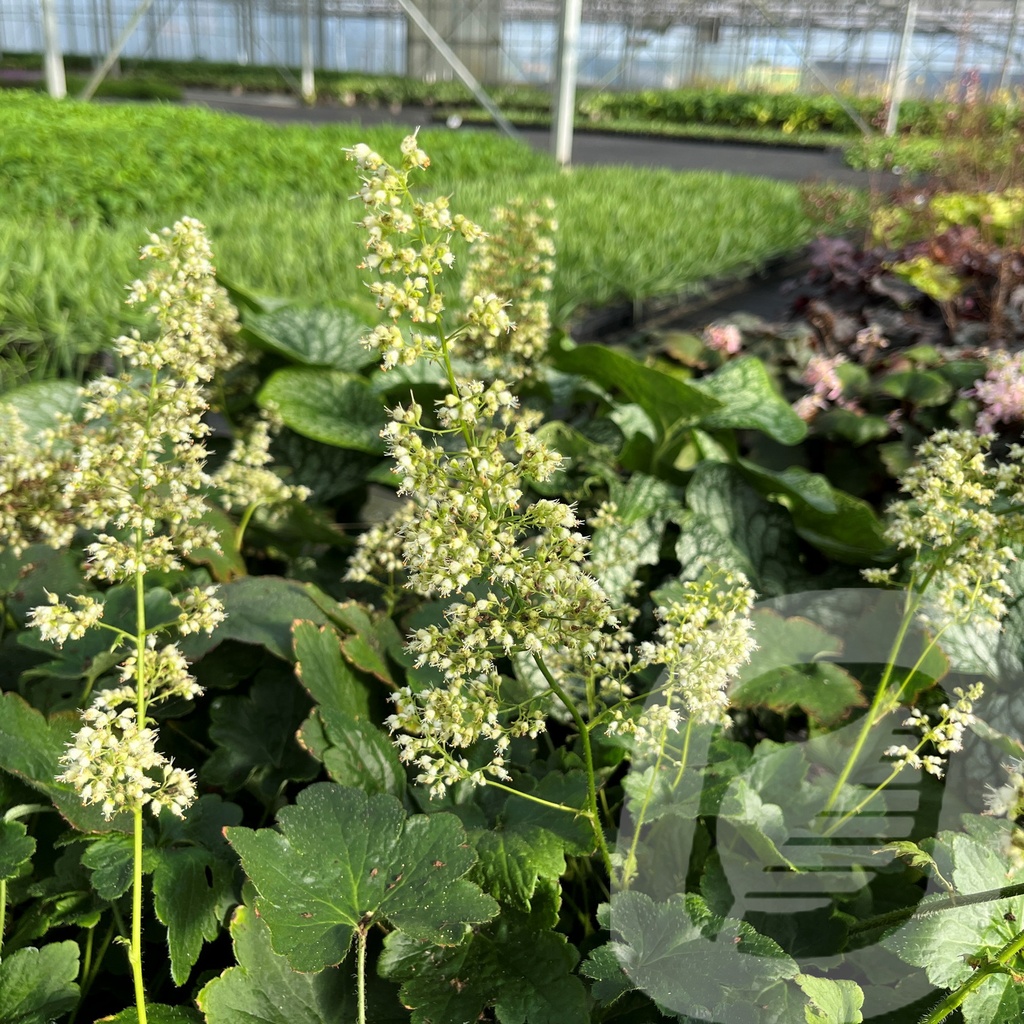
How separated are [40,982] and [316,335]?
1.41 metres

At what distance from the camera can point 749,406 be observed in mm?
1896

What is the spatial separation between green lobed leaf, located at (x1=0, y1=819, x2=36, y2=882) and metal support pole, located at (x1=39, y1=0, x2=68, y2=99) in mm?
9602

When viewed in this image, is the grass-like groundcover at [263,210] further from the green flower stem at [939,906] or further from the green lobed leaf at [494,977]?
the green flower stem at [939,906]

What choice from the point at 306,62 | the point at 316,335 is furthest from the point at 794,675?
the point at 306,62

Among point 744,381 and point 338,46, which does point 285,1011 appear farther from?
point 338,46

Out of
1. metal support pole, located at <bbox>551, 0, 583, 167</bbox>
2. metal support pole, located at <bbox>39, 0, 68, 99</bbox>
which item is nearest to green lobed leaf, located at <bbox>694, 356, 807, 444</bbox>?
metal support pole, located at <bbox>551, 0, 583, 167</bbox>

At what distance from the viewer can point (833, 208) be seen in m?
5.72

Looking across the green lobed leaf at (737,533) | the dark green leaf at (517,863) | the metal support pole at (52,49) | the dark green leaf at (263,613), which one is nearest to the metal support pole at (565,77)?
the metal support pole at (52,49)

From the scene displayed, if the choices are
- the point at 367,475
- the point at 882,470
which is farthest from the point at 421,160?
the point at 882,470

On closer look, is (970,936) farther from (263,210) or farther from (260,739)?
(263,210)

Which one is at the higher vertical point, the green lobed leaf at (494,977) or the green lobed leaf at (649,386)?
the green lobed leaf at (649,386)

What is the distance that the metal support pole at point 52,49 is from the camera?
8.59 meters

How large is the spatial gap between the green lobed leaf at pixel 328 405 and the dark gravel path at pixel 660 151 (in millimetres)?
8721

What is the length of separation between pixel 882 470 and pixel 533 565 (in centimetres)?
178
